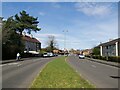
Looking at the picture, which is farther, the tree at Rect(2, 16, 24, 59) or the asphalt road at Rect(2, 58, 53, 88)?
the tree at Rect(2, 16, 24, 59)

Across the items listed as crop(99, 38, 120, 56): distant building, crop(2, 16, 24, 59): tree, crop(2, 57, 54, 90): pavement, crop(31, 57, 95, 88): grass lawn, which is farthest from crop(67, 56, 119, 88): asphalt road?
crop(99, 38, 120, 56): distant building

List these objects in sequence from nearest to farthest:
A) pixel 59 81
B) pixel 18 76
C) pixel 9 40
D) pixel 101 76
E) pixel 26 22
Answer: pixel 59 81
pixel 18 76
pixel 101 76
pixel 9 40
pixel 26 22

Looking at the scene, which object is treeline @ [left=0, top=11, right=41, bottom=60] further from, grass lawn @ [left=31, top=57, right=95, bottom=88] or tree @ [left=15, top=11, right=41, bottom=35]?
grass lawn @ [left=31, top=57, right=95, bottom=88]

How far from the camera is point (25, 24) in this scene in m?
88.6

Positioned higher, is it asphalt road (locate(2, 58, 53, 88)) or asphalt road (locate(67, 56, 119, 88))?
asphalt road (locate(2, 58, 53, 88))

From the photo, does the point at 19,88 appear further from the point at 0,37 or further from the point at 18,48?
the point at 18,48

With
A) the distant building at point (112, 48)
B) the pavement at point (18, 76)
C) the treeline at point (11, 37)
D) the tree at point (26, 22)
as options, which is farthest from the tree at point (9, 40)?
the pavement at point (18, 76)

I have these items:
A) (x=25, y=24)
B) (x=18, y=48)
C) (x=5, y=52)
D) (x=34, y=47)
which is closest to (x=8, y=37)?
(x=5, y=52)

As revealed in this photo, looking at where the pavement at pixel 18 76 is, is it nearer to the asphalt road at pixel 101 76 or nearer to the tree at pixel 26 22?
the asphalt road at pixel 101 76

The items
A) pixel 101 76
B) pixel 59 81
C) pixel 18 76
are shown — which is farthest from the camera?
pixel 101 76

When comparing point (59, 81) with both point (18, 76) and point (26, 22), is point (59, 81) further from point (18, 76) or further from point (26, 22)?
point (26, 22)

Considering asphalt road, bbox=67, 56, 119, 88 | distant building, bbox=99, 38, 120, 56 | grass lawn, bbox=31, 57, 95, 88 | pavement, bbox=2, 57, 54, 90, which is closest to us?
grass lawn, bbox=31, 57, 95, 88

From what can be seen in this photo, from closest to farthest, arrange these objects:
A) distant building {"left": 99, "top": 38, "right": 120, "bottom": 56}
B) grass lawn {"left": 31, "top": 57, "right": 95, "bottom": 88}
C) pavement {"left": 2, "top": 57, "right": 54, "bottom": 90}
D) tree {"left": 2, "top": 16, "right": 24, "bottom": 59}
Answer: grass lawn {"left": 31, "top": 57, "right": 95, "bottom": 88} < pavement {"left": 2, "top": 57, "right": 54, "bottom": 90} < tree {"left": 2, "top": 16, "right": 24, "bottom": 59} < distant building {"left": 99, "top": 38, "right": 120, "bottom": 56}

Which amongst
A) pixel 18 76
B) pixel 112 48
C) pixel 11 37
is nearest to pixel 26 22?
pixel 11 37
